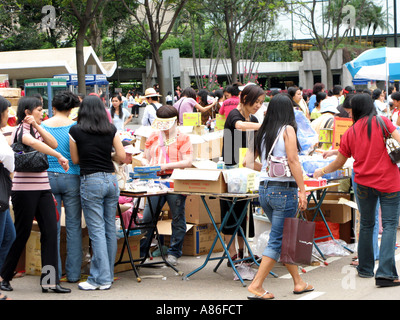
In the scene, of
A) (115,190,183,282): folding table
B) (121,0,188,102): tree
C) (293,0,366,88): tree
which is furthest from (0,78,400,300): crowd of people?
(293,0,366,88): tree

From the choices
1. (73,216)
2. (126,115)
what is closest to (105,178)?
(73,216)

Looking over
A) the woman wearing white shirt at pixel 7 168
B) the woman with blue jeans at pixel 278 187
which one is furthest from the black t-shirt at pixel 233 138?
the woman wearing white shirt at pixel 7 168

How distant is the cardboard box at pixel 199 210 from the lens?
8086 mm

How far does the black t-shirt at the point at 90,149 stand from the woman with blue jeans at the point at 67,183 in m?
0.15

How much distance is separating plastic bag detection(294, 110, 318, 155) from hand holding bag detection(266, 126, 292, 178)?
7.82 feet

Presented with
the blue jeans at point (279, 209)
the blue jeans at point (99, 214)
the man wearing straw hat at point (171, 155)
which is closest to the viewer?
the blue jeans at point (279, 209)

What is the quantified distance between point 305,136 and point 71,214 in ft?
11.2

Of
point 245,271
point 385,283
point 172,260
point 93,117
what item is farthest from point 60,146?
point 385,283

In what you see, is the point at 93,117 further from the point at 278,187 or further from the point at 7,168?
the point at 278,187

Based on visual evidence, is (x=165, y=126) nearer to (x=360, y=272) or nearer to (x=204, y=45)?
(x=360, y=272)

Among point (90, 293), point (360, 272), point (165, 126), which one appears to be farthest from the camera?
point (165, 126)

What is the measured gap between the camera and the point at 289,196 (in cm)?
591

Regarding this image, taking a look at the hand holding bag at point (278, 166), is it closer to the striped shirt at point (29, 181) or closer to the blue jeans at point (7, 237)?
the striped shirt at point (29, 181)

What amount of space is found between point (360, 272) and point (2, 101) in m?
3.92
